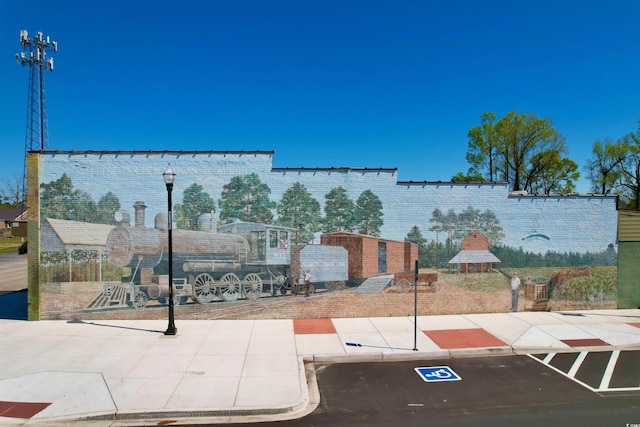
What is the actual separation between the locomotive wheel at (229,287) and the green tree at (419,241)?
20.4 feet

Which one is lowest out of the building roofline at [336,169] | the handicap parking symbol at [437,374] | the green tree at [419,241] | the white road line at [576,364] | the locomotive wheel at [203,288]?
the handicap parking symbol at [437,374]

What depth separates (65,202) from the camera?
13312mm

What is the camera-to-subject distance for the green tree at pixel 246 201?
1369 centimetres

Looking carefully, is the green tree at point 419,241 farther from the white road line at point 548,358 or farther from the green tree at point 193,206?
the green tree at point 193,206

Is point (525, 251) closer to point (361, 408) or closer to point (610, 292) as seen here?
point (610, 292)

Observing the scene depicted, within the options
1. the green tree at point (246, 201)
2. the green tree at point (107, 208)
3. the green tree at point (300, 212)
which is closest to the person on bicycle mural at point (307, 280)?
the green tree at point (300, 212)

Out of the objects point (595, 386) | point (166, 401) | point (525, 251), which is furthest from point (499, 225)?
point (166, 401)

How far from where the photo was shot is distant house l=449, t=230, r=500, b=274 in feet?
47.3

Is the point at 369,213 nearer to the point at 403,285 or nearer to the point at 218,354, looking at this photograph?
the point at 403,285

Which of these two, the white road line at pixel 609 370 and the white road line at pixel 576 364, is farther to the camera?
the white road line at pixel 576 364

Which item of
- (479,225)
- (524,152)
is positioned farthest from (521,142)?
(479,225)

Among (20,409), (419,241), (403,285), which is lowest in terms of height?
(20,409)

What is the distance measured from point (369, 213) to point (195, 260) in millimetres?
6241

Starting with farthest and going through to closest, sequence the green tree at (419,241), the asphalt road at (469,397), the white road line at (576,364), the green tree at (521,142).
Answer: the green tree at (521,142), the green tree at (419,241), the white road line at (576,364), the asphalt road at (469,397)
